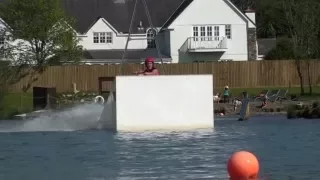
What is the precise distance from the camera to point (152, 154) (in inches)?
733

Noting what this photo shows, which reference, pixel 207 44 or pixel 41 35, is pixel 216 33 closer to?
pixel 207 44

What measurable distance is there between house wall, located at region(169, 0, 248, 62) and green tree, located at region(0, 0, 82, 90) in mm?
10649

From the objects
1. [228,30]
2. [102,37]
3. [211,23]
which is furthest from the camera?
[102,37]

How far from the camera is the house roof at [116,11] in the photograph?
85375 mm

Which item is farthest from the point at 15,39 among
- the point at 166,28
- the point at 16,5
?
the point at 166,28

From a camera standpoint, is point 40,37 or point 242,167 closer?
point 242,167

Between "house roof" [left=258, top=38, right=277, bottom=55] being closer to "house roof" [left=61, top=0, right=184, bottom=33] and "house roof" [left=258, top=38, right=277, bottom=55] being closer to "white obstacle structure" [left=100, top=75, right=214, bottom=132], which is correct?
"house roof" [left=61, top=0, right=184, bottom=33]

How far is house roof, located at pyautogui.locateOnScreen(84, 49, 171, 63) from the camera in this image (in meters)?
80.9

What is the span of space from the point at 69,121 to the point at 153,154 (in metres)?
9.92

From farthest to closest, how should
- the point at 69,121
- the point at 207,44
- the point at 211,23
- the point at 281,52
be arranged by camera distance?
1. the point at 211,23
2. the point at 207,44
3. the point at 281,52
4. the point at 69,121

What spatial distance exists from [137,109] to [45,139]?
110 inches

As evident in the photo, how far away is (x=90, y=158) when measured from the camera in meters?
18.1

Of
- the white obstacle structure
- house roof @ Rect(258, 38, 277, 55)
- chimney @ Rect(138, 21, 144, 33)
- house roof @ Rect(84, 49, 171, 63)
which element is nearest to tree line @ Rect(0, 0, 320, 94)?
house roof @ Rect(84, 49, 171, 63)


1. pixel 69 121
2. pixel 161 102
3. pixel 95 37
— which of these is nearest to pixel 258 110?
pixel 69 121
